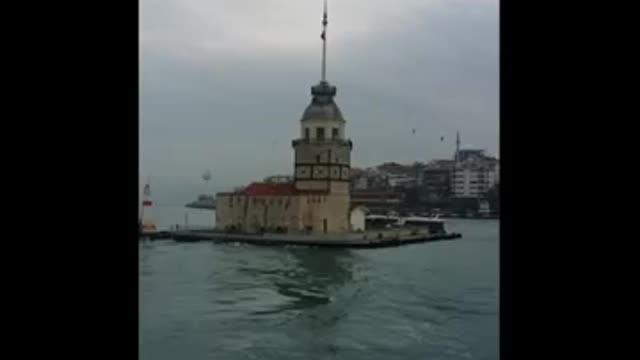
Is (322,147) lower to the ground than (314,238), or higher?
higher

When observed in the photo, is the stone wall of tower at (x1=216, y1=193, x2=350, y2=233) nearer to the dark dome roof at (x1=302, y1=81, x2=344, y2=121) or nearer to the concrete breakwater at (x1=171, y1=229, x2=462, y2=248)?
the concrete breakwater at (x1=171, y1=229, x2=462, y2=248)

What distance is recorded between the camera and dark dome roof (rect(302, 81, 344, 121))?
1025 inches

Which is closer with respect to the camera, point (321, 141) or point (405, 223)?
point (321, 141)

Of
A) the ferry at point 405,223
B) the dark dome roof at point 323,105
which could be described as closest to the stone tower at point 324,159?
the dark dome roof at point 323,105

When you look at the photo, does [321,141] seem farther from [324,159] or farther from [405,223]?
[405,223]

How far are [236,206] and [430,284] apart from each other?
15.0 meters

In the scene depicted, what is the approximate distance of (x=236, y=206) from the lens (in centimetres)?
2836

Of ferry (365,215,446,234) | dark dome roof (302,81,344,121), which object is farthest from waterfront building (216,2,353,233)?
ferry (365,215,446,234)

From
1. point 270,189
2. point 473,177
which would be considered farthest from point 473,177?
point 270,189

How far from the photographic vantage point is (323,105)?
2634cm
